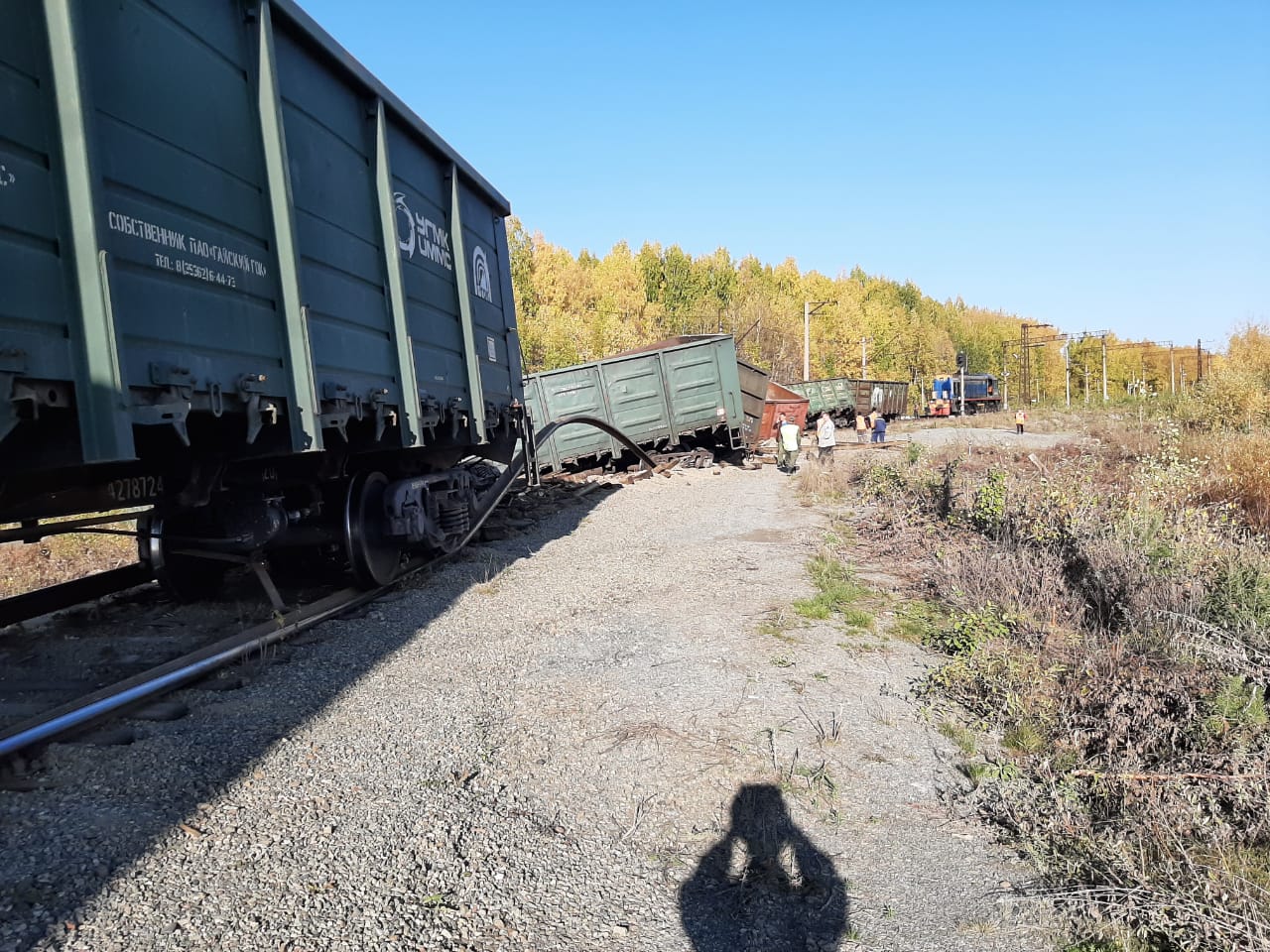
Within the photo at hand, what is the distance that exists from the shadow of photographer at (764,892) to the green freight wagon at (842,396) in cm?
3615

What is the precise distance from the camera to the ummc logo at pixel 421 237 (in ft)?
21.4

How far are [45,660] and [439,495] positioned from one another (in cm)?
328

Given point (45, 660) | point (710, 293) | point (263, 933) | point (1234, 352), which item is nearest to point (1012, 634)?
point (263, 933)

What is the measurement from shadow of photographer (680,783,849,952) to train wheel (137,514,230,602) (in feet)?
15.0

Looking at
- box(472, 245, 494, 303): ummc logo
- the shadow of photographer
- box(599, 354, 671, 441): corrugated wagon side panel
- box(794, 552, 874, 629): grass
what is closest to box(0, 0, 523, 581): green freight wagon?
box(472, 245, 494, 303): ummc logo

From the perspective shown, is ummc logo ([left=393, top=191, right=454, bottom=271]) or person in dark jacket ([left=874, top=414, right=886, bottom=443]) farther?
person in dark jacket ([left=874, top=414, right=886, bottom=443])

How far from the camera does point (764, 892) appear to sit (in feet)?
8.64

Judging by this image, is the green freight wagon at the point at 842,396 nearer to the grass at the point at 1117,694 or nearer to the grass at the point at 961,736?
the grass at the point at 1117,694

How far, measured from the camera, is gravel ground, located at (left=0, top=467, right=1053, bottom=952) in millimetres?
2434

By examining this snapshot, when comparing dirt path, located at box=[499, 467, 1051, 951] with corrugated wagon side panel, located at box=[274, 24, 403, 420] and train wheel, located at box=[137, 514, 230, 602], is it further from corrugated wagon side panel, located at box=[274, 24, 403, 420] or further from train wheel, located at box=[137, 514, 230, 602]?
train wheel, located at box=[137, 514, 230, 602]

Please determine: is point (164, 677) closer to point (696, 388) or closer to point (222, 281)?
point (222, 281)

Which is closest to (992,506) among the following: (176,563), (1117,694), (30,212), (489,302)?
(1117,694)

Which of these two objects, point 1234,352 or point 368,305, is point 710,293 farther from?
point 368,305

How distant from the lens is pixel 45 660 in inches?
190
